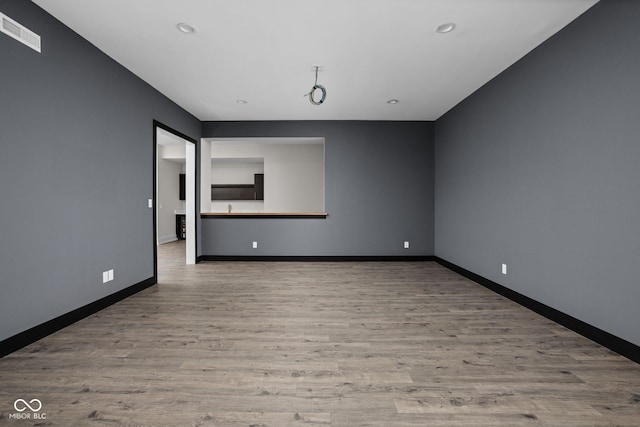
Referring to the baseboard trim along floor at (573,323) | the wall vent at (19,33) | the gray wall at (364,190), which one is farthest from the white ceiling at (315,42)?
the baseboard trim along floor at (573,323)

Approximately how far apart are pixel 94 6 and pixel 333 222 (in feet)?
13.7

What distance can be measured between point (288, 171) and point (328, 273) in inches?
161

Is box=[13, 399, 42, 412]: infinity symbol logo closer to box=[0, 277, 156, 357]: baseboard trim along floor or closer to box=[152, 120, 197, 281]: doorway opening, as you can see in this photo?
box=[0, 277, 156, 357]: baseboard trim along floor

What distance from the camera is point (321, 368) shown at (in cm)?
188

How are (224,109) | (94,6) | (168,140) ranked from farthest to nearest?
(168,140), (224,109), (94,6)

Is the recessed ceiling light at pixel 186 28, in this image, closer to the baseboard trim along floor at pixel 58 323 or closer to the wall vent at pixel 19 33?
the wall vent at pixel 19 33

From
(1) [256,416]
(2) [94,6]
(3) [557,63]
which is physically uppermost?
(2) [94,6]

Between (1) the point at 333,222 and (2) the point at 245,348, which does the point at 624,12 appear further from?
(1) the point at 333,222

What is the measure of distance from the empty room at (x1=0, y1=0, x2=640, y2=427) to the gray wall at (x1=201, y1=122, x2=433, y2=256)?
899mm

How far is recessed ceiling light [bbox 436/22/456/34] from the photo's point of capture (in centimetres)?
247

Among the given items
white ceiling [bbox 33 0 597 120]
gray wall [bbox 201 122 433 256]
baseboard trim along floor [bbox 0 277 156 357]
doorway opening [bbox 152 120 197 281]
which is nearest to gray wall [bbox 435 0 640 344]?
white ceiling [bbox 33 0 597 120]

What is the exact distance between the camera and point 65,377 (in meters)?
1.75

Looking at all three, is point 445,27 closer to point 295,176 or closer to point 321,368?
point 321,368

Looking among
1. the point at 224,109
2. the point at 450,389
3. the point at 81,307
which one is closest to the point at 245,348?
the point at 450,389
